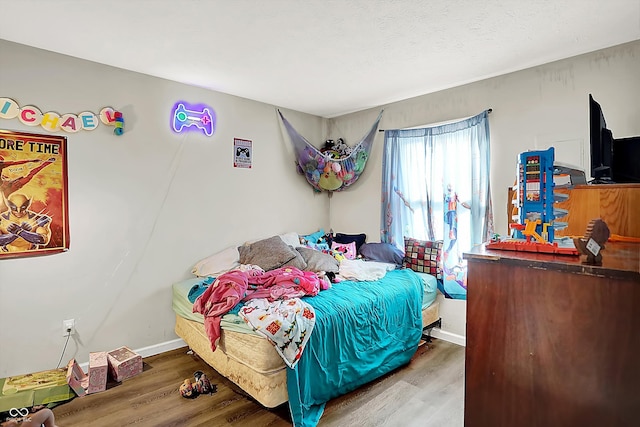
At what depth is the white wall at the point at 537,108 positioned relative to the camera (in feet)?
8.38

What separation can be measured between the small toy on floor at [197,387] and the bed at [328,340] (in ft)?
0.39

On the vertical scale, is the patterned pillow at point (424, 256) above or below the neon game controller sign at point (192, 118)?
below

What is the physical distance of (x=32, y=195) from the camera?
2.61 metres

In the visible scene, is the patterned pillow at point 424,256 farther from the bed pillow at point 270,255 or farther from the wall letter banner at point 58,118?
the wall letter banner at point 58,118

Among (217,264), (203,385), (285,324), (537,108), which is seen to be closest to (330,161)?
(217,264)

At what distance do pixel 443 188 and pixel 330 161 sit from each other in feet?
4.60

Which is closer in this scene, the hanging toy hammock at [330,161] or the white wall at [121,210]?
the white wall at [121,210]

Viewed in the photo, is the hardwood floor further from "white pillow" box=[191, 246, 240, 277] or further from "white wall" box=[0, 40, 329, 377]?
"white pillow" box=[191, 246, 240, 277]

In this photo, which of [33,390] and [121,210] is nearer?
[33,390]

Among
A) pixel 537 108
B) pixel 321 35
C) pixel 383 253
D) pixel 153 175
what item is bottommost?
pixel 383 253

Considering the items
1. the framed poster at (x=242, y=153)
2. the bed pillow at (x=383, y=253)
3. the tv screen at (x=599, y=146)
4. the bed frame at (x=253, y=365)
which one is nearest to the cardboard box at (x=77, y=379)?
the bed frame at (x=253, y=365)

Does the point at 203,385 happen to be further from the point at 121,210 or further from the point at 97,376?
the point at 121,210

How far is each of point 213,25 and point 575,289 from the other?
7.83 ft

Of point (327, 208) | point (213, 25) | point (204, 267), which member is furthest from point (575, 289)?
point (327, 208)
